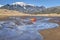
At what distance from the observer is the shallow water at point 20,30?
269 cm

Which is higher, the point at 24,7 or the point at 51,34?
the point at 24,7

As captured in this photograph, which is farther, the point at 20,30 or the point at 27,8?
the point at 27,8

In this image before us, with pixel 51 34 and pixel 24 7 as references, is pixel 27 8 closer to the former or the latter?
pixel 24 7

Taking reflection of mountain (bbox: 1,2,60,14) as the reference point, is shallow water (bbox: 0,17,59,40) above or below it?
below

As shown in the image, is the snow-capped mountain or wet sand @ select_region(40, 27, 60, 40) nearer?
wet sand @ select_region(40, 27, 60, 40)

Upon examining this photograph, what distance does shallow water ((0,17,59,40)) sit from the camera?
8.81 feet

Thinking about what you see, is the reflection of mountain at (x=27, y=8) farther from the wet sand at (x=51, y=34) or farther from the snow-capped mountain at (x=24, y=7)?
the wet sand at (x=51, y=34)

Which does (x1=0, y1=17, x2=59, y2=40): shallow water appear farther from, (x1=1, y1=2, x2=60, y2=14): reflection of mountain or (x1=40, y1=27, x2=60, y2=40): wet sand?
(x1=1, y1=2, x2=60, y2=14): reflection of mountain

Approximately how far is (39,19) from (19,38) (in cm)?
88

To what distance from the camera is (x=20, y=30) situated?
2.83 meters

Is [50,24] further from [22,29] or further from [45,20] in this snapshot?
[22,29]

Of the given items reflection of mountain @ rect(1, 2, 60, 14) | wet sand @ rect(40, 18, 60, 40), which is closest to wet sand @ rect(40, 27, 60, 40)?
wet sand @ rect(40, 18, 60, 40)

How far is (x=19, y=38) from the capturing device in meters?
2.66

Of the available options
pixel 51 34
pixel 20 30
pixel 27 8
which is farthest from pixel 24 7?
pixel 51 34
